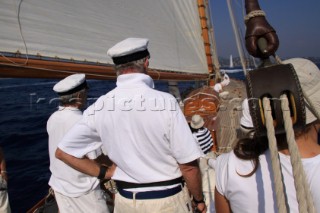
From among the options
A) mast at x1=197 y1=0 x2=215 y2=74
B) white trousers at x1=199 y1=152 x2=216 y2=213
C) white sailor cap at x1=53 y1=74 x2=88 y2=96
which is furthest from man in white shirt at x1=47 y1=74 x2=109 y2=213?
mast at x1=197 y1=0 x2=215 y2=74

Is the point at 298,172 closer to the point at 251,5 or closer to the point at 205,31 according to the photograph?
the point at 251,5

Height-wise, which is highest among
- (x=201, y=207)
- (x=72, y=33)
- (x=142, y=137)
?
(x=72, y=33)

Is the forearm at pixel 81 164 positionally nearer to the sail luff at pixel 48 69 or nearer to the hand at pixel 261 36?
the sail luff at pixel 48 69

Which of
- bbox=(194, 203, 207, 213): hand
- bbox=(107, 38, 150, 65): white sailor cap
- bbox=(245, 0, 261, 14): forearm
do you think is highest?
bbox=(107, 38, 150, 65): white sailor cap

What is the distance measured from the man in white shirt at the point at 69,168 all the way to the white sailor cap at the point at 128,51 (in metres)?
0.81

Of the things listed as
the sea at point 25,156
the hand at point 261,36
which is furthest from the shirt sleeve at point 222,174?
the sea at point 25,156

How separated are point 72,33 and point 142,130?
139 centimetres

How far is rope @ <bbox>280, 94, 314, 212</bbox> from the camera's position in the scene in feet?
2.40

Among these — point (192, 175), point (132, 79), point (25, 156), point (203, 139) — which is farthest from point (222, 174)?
point (25, 156)

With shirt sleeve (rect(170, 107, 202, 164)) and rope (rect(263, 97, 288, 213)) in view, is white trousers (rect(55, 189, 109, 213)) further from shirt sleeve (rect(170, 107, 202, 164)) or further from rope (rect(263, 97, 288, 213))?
rope (rect(263, 97, 288, 213))

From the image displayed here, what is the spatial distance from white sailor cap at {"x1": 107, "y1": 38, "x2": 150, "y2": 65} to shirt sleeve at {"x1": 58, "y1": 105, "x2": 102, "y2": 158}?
1.26ft

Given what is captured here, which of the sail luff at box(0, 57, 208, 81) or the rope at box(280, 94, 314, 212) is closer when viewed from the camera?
the rope at box(280, 94, 314, 212)

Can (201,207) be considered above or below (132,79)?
below

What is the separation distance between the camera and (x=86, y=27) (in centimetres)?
265
